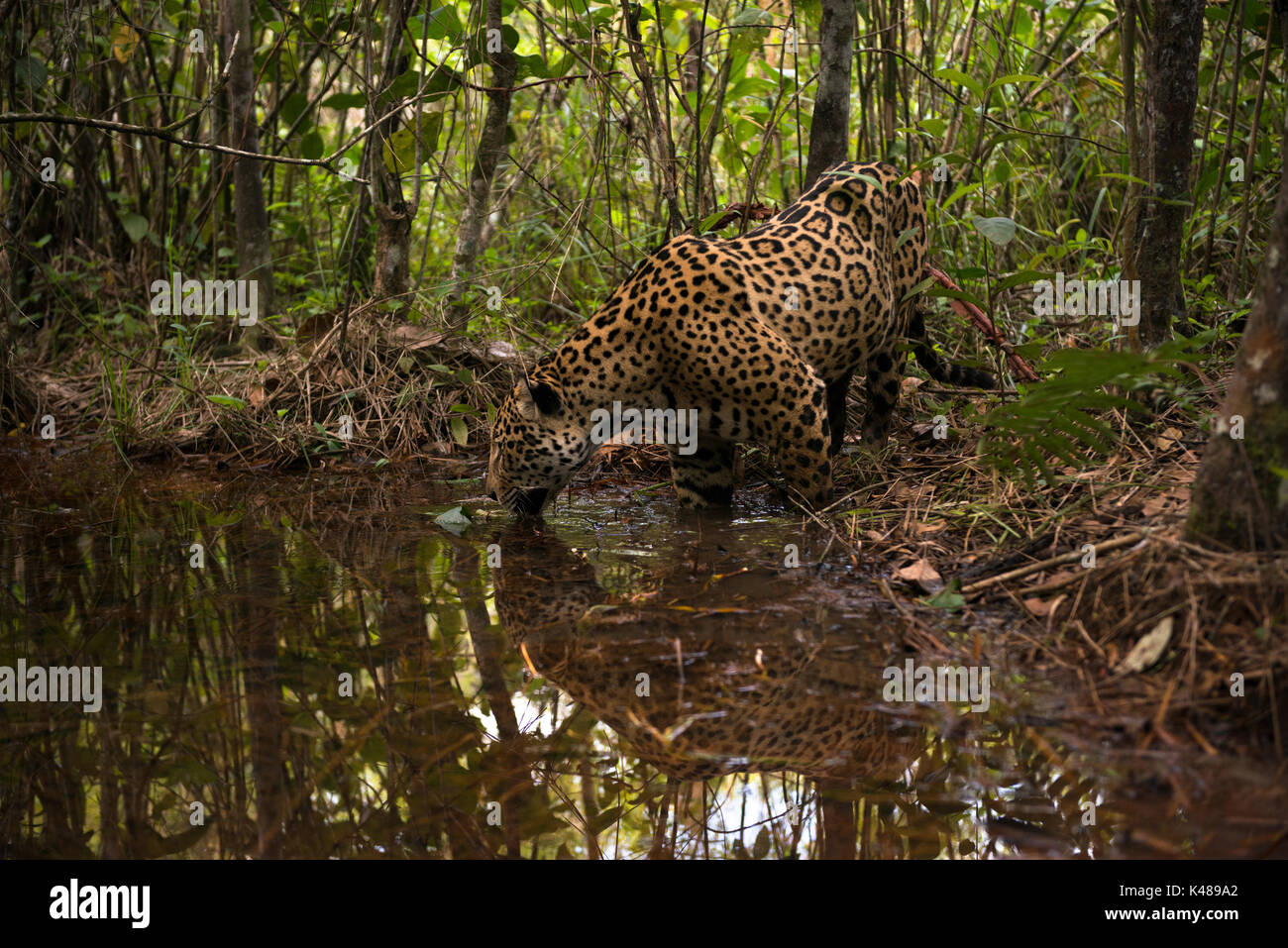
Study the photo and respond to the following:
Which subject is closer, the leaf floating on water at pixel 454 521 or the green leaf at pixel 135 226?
the leaf floating on water at pixel 454 521

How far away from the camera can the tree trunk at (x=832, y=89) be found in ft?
18.4

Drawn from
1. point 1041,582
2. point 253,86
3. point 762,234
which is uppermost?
point 253,86

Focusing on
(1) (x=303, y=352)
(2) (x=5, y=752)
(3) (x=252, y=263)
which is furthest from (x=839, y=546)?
(3) (x=252, y=263)

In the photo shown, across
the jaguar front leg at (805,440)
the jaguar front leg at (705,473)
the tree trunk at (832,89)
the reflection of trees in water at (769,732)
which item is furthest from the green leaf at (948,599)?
the tree trunk at (832,89)

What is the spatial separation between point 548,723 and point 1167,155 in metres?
3.44

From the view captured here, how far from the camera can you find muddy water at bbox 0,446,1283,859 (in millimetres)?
2334

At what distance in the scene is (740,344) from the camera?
4547mm

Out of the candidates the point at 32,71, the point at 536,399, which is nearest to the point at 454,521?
the point at 536,399

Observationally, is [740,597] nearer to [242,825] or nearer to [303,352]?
[242,825]

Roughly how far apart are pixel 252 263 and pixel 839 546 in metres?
5.03

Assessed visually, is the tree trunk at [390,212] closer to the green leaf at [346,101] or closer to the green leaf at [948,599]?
the green leaf at [346,101]

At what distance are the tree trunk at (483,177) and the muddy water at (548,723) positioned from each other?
2682 mm

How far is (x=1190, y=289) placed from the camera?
5.57m

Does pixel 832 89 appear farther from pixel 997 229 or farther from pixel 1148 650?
pixel 1148 650
